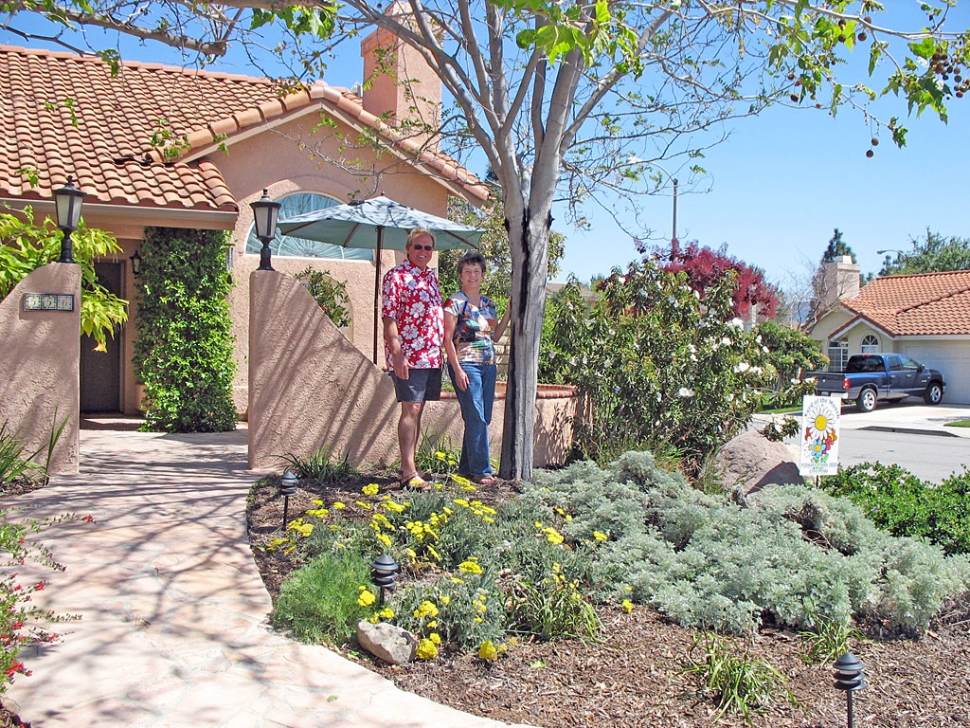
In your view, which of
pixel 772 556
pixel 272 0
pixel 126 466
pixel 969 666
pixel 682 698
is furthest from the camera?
pixel 126 466

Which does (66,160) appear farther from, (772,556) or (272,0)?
(772,556)

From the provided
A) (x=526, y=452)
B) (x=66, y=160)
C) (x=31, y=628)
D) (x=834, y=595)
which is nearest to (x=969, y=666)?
(x=834, y=595)

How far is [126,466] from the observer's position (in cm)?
807

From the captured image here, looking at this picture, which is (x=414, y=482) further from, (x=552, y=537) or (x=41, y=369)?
(x=41, y=369)

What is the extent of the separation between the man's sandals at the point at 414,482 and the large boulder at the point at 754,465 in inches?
105

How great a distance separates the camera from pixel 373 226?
10273mm

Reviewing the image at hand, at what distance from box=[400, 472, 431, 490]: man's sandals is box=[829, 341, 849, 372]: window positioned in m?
28.9

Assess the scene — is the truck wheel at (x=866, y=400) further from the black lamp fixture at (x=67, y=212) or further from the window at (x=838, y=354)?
the black lamp fixture at (x=67, y=212)

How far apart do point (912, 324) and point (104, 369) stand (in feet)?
87.2

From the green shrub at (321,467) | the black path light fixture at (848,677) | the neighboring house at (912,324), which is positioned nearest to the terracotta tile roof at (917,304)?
the neighboring house at (912,324)

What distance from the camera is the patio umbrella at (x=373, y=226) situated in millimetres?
9469

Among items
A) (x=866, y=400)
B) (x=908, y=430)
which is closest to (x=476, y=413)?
(x=908, y=430)

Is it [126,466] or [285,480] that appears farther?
[126,466]

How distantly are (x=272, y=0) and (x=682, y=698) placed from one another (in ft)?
15.8
